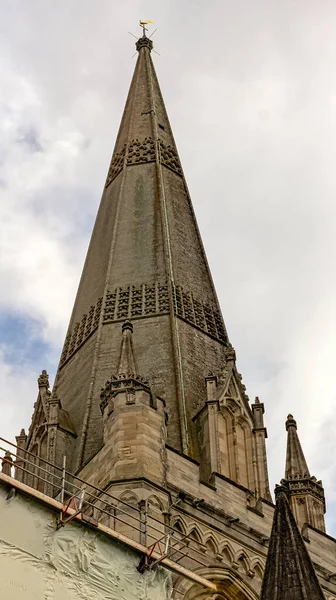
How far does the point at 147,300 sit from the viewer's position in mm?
34562

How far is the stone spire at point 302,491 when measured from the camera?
31.1m

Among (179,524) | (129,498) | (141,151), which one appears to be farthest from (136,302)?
(129,498)

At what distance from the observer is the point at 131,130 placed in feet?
138

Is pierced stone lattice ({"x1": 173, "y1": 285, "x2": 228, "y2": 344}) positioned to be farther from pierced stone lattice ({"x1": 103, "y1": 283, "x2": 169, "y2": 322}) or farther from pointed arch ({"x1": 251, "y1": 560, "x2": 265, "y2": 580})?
pointed arch ({"x1": 251, "y1": 560, "x2": 265, "y2": 580})

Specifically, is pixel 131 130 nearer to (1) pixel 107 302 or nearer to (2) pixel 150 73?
(2) pixel 150 73

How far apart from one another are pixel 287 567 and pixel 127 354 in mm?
9553

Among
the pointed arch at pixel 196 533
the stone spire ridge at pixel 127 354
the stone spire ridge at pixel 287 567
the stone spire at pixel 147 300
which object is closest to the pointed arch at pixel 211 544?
the pointed arch at pixel 196 533

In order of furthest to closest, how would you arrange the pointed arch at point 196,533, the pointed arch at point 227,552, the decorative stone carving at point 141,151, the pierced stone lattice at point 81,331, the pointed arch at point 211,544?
the decorative stone carving at point 141,151
the pierced stone lattice at point 81,331
the pointed arch at point 227,552
the pointed arch at point 211,544
the pointed arch at point 196,533

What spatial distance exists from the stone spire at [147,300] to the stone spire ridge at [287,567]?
25.3 ft

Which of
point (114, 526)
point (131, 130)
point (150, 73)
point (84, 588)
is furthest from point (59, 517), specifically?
point (150, 73)

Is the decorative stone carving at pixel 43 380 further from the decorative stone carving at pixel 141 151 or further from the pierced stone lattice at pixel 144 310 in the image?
the decorative stone carving at pixel 141 151

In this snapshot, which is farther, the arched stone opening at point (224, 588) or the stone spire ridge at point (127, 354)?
the stone spire ridge at point (127, 354)

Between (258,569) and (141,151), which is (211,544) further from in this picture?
(141,151)

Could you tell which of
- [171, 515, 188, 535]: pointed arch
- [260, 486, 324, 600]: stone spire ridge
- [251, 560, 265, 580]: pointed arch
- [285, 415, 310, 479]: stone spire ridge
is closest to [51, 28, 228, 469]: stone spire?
[285, 415, 310, 479]: stone spire ridge
